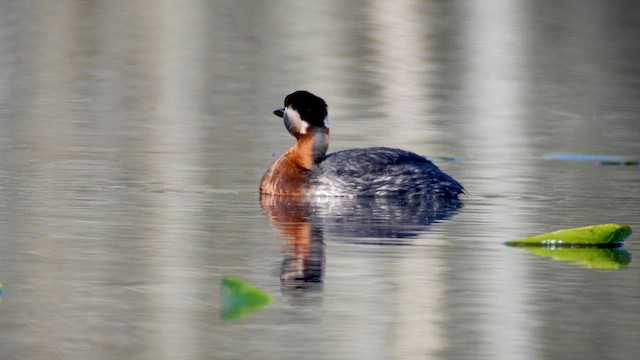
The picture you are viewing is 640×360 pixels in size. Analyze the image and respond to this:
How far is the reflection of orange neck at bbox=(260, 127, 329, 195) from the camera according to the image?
14.7m

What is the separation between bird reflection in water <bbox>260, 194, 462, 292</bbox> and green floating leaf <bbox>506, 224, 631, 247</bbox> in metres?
0.87

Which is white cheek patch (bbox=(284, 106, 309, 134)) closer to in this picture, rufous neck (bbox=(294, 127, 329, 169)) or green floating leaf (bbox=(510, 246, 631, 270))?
rufous neck (bbox=(294, 127, 329, 169))

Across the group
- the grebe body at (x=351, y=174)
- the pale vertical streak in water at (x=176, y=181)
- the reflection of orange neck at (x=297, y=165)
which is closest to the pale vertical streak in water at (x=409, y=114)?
the pale vertical streak in water at (x=176, y=181)

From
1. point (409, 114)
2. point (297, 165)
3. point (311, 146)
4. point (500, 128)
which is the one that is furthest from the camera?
point (409, 114)

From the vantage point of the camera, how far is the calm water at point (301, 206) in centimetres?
859

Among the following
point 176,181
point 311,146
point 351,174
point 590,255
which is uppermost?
point 311,146

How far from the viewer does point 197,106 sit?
22953 millimetres

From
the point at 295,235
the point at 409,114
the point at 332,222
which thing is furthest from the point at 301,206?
the point at 409,114

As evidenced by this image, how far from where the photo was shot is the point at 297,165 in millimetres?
14930

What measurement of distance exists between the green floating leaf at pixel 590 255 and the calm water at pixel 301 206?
100 millimetres

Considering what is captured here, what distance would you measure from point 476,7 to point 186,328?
36.1 metres

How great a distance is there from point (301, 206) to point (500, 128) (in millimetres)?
7418

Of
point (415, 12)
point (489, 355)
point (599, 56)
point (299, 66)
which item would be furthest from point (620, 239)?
point (415, 12)

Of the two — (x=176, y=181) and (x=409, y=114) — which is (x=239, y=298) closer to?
(x=176, y=181)
